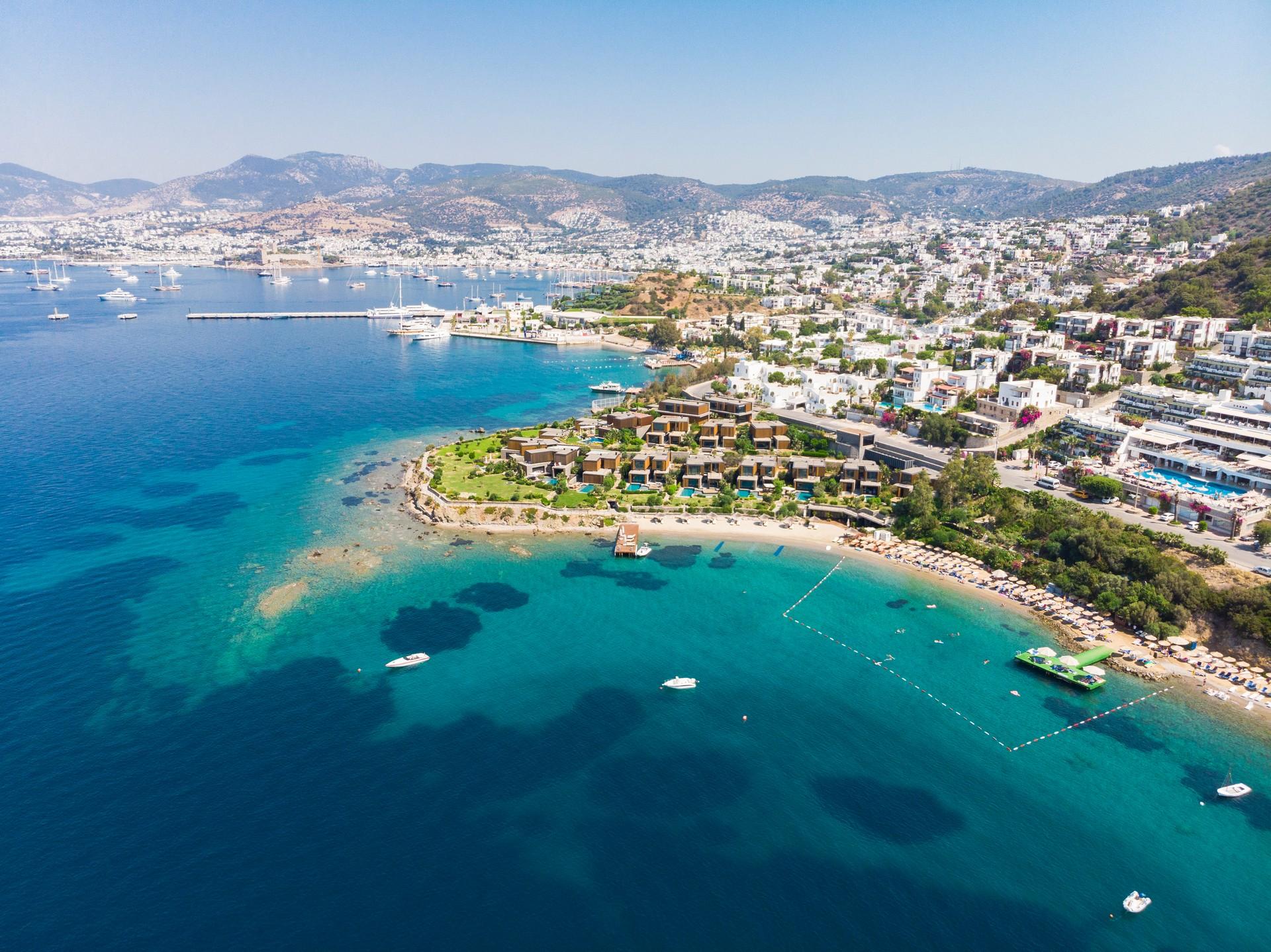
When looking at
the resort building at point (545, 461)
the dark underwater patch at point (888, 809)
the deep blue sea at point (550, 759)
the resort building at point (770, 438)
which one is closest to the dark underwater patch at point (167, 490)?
the deep blue sea at point (550, 759)

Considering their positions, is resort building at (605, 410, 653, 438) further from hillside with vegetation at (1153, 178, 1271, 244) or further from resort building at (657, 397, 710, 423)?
hillside with vegetation at (1153, 178, 1271, 244)

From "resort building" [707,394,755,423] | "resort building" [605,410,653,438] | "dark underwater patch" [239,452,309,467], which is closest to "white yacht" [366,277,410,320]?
"dark underwater patch" [239,452,309,467]

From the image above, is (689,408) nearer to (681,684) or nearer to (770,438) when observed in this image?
(770,438)

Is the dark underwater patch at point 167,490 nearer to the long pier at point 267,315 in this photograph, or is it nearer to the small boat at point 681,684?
the small boat at point 681,684

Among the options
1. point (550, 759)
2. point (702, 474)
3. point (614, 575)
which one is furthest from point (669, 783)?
point (702, 474)

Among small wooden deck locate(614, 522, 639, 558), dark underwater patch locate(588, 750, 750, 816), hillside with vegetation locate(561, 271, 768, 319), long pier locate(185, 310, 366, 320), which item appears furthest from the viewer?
hillside with vegetation locate(561, 271, 768, 319)
